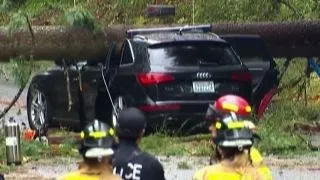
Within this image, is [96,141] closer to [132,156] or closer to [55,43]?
[132,156]

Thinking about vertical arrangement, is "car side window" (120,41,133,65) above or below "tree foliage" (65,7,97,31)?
below

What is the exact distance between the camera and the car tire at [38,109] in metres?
16.7

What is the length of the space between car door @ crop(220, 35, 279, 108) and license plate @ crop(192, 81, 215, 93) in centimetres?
186

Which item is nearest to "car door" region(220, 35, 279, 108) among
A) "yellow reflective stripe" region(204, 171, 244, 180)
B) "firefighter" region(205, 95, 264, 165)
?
"firefighter" region(205, 95, 264, 165)

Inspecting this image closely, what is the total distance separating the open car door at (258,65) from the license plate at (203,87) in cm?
167

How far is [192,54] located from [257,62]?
2530 millimetres

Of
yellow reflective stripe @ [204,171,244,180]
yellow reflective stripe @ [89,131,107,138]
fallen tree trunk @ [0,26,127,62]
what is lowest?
fallen tree trunk @ [0,26,127,62]

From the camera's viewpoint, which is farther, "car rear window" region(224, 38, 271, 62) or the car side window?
"car rear window" region(224, 38, 271, 62)

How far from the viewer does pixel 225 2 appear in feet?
60.4

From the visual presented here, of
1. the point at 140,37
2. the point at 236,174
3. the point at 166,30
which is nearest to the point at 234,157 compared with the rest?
the point at 236,174

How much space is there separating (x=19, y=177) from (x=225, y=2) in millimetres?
7280

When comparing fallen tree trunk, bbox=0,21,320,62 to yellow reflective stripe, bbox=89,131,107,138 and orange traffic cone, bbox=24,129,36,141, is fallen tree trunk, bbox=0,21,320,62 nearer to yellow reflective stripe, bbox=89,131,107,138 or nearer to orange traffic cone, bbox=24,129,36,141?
orange traffic cone, bbox=24,129,36,141

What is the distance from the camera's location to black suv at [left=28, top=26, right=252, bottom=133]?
48.2ft

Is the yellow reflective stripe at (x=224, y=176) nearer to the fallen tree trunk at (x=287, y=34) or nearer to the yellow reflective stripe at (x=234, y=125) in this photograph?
the yellow reflective stripe at (x=234, y=125)
